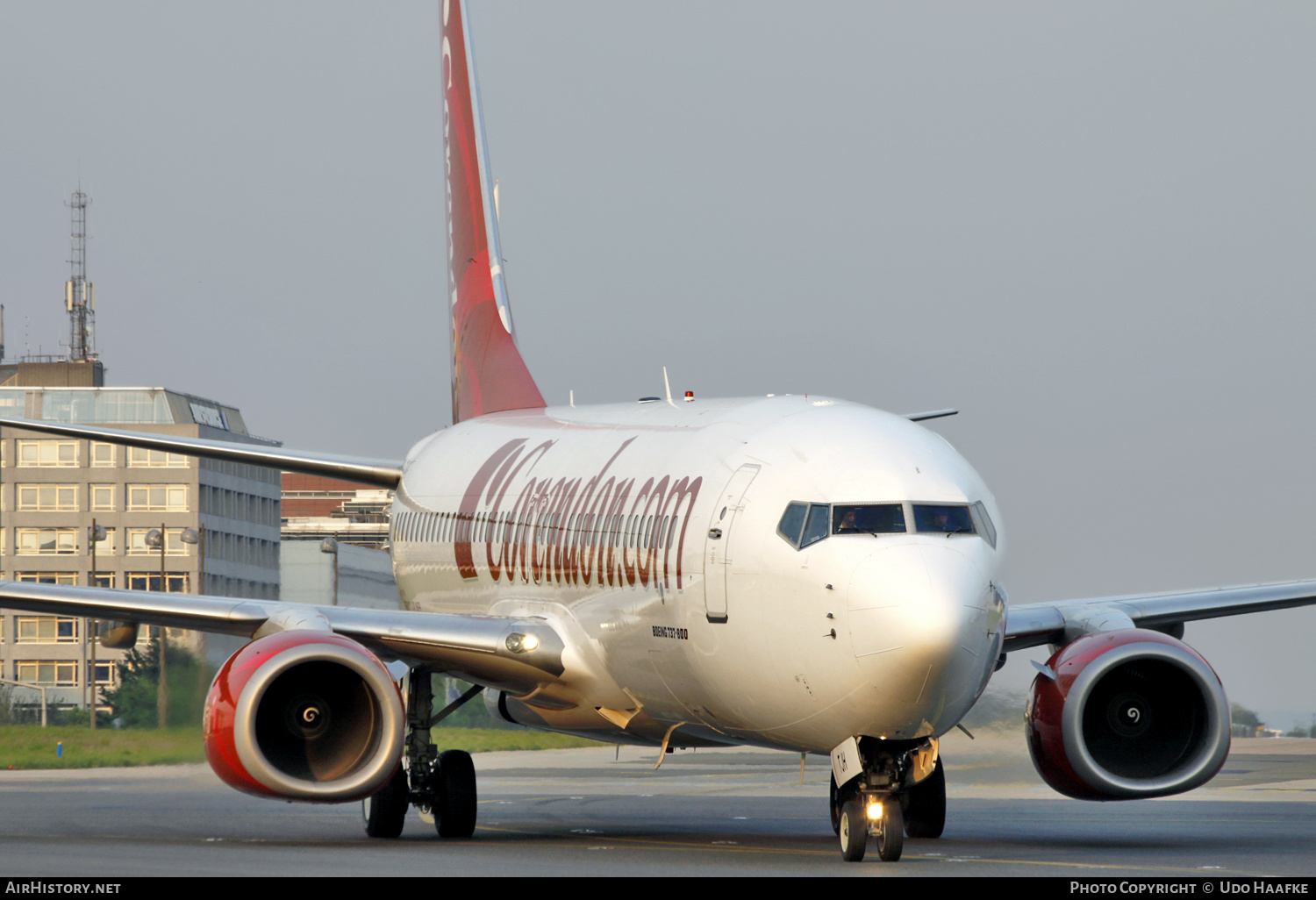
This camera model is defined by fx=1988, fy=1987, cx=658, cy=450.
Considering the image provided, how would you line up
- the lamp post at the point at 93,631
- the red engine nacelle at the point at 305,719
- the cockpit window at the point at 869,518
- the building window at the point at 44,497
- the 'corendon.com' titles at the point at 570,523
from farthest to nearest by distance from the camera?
the building window at the point at 44,497 < the lamp post at the point at 93,631 < the 'corendon.com' titles at the point at 570,523 < the red engine nacelle at the point at 305,719 < the cockpit window at the point at 869,518

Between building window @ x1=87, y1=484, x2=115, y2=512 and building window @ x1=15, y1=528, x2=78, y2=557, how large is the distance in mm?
1892

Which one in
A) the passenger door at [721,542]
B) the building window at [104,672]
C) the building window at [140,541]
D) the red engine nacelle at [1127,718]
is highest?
the building window at [140,541]

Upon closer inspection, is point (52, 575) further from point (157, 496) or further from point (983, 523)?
point (983, 523)

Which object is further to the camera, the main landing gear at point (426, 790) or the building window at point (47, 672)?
the building window at point (47, 672)

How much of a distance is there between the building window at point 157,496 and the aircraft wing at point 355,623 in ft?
281

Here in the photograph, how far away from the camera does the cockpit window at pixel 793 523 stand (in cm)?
1385

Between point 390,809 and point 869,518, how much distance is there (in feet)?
23.9

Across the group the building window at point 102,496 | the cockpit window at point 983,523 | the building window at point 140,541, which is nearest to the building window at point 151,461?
the building window at point 102,496

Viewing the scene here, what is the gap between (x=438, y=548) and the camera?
2238cm

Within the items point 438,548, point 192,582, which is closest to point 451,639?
point 438,548

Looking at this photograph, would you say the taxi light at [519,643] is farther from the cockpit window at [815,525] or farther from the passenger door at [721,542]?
the cockpit window at [815,525]

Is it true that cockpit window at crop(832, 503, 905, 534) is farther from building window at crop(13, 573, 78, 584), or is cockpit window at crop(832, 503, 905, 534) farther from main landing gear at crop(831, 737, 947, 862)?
building window at crop(13, 573, 78, 584)

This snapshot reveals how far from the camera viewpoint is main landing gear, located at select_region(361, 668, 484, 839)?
745 inches
